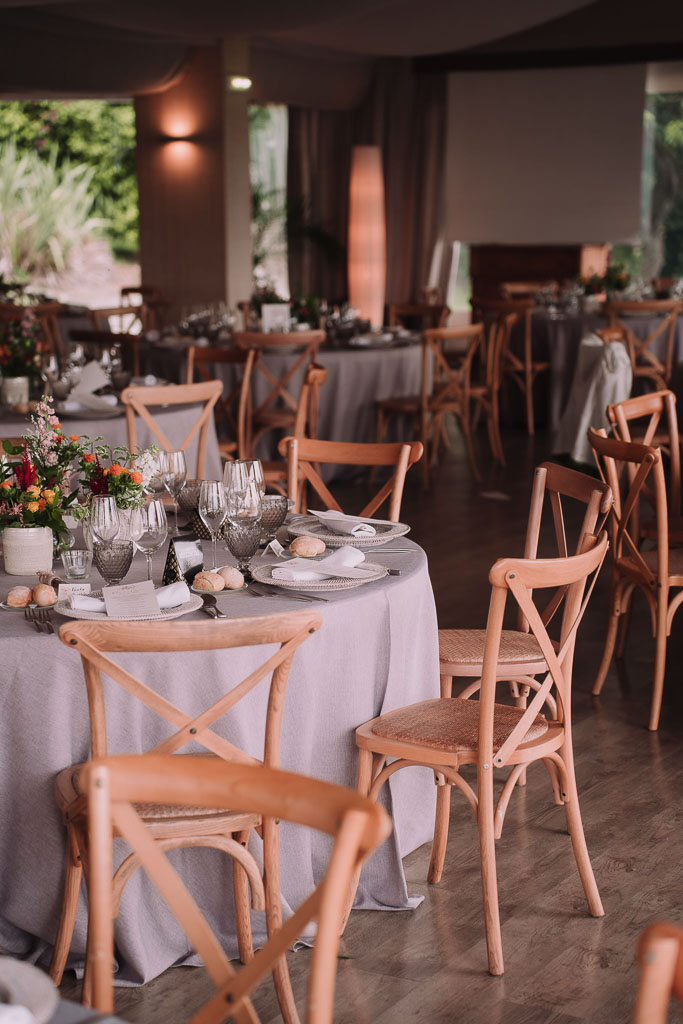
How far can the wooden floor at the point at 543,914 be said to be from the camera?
8.27 ft

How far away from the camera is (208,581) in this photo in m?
2.69

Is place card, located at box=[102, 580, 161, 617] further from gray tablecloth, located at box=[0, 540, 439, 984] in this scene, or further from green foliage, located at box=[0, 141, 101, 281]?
green foliage, located at box=[0, 141, 101, 281]

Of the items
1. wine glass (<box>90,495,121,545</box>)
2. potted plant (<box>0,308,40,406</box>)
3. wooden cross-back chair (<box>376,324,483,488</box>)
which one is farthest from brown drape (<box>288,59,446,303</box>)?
wine glass (<box>90,495,121,545</box>)

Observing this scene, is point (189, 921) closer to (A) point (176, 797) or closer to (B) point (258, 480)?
(A) point (176, 797)

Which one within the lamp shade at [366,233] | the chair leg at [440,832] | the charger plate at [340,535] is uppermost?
the lamp shade at [366,233]

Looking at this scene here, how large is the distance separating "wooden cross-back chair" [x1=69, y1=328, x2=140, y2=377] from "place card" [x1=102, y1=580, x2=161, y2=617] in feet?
16.9

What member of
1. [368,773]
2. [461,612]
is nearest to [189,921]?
[368,773]

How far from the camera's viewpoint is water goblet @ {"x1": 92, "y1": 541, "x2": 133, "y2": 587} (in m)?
2.70

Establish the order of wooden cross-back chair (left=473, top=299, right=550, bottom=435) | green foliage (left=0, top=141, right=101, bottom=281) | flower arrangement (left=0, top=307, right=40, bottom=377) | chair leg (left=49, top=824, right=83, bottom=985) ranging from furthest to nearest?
green foliage (left=0, top=141, right=101, bottom=281) → wooden cross-back chair (left=473, top=299, right=550, bottom=435) → flower arrangement (left=0, top=307, right=40, bottom=377) → chair leg (left=49, top=824, right=83, bottom=985)

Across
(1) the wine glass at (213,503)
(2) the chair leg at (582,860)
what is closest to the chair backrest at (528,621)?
(2) the chair leg at (582,860)

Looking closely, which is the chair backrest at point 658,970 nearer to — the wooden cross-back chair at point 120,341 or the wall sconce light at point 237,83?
the wooden cross-back chair at point 120,341

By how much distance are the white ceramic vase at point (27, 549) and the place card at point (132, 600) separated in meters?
0.31

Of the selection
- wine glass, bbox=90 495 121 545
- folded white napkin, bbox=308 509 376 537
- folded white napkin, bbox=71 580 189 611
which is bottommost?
folded white napkin, bbox=71 580 189 611

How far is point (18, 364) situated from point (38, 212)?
39.8ft
